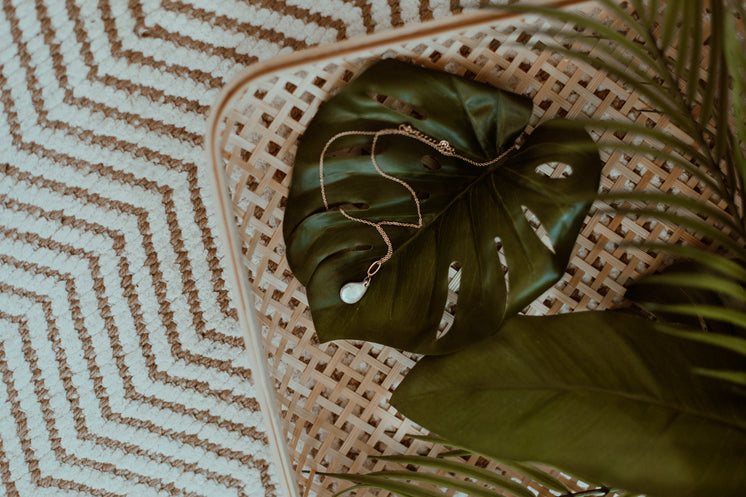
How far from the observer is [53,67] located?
661 mm

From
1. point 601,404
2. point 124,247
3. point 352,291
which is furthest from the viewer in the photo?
point 124,247

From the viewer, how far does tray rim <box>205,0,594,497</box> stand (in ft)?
1.37

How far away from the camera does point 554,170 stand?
50 cm

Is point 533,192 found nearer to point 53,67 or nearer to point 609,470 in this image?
point 609,470

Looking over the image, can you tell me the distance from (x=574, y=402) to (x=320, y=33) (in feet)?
1.58

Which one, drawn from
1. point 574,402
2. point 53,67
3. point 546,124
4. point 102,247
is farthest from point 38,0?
point 574,402

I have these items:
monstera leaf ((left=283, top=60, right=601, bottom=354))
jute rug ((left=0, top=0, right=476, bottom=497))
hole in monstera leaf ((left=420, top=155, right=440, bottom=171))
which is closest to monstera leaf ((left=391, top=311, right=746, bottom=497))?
monstera leaf ((left=283, top=60, right=601, bottom=354))

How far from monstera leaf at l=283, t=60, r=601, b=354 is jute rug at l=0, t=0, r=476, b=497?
0.71ft

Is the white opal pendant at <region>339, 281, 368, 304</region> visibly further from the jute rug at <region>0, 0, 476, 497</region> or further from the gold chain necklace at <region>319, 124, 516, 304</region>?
the jute rug at <region>0, 0, 476, 497</region>

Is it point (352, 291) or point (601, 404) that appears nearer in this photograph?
point (601, 404)

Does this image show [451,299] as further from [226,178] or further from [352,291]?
[226,178]

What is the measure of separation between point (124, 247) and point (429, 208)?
1.32 ft

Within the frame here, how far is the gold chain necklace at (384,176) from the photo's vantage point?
1.58 ft

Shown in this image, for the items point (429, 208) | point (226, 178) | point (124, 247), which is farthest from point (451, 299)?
point (124, 247)
